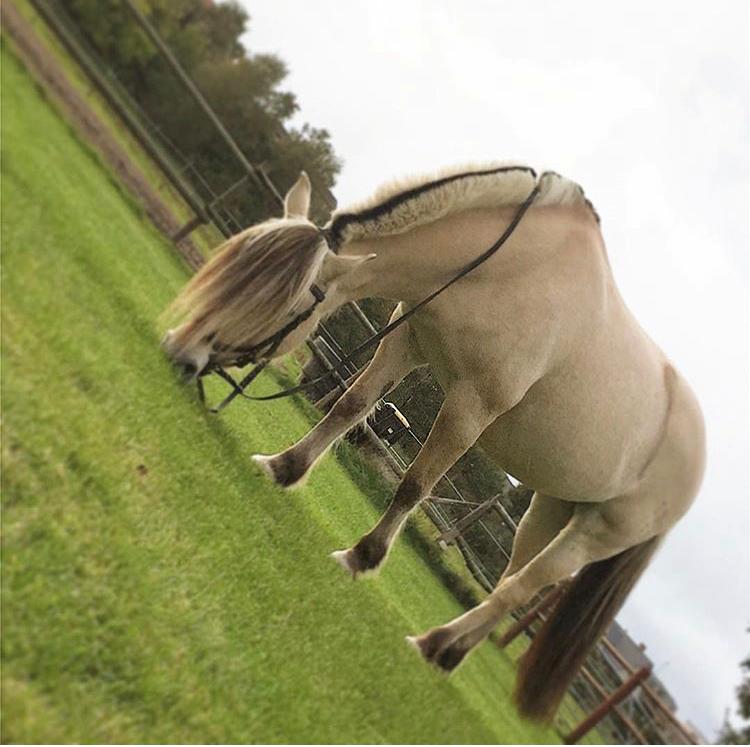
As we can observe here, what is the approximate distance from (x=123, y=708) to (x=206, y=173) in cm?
373

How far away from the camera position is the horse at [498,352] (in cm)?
361

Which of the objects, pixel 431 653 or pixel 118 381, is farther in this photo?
pixel 431 653

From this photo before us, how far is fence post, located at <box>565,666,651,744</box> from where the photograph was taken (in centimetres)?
730

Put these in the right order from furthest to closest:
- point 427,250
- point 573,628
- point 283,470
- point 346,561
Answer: point 573,628, point 283,470, point 346,561, point 427,250

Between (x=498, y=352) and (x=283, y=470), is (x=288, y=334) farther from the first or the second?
(x=498, y=352)

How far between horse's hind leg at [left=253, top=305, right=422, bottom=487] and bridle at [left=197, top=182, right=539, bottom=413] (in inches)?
5.5

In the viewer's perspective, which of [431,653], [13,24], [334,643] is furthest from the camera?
[431,653]

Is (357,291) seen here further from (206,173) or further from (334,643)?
(334,643)

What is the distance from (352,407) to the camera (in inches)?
173

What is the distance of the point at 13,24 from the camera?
3713 millimetres

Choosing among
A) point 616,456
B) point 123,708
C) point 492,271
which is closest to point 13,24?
point 492,271

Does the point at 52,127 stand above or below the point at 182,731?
above

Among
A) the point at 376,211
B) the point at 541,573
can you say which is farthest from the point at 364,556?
the point at 376,211

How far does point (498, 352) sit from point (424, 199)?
87 cm
